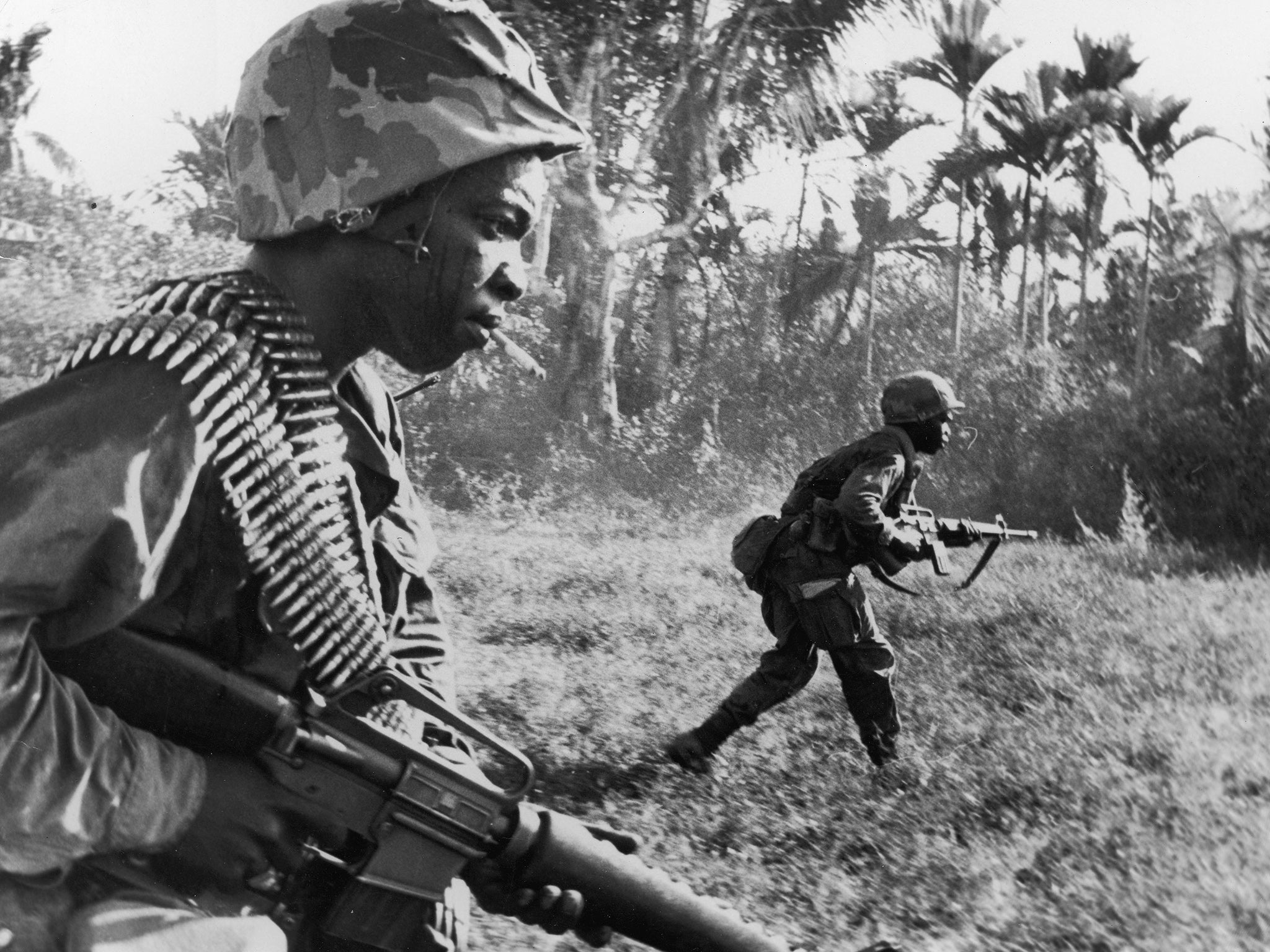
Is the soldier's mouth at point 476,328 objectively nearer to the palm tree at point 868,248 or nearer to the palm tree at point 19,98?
the palm tree at point 19,98

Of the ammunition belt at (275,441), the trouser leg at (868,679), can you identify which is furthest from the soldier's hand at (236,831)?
the trouser leg at (868,679)

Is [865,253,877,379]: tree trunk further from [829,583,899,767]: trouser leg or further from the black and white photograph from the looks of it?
[829,583,899,767]: trouser leg

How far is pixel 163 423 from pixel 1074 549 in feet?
11.0

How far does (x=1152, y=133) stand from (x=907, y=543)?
4.58 ft

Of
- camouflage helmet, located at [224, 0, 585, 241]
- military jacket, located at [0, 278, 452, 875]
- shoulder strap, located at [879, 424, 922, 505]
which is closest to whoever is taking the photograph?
military jacket, located at [0, 278, 452, 875]

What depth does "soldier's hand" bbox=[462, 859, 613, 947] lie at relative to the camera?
1.59 m

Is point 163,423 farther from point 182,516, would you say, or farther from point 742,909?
point 742,909

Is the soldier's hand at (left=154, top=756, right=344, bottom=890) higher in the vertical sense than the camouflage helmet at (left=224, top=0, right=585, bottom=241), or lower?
lower

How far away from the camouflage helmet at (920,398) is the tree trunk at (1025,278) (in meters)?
0.30

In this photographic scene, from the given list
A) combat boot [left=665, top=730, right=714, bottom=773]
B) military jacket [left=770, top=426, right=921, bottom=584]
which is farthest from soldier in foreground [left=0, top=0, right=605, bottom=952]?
military jacket [left=770, top=426, right=921, bottom=584]

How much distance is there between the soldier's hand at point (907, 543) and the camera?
378 centimetres

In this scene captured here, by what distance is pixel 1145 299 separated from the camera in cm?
372

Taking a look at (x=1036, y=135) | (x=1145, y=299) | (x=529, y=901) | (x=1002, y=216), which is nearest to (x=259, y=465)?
(x=529, y=901)

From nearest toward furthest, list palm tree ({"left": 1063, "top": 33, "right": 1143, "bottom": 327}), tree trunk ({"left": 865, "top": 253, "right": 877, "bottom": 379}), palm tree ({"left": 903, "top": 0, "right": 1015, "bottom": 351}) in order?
palm tree ({"left": 1063, "top": 33, "right": 1143, "bottom": 327}) → palm tree ({"left": 903, "top": 0, "right": 1015, "bottom": 351}) → tree trunk ({"left": 865, "top": 253, "right": 877, "bottom": 379})
